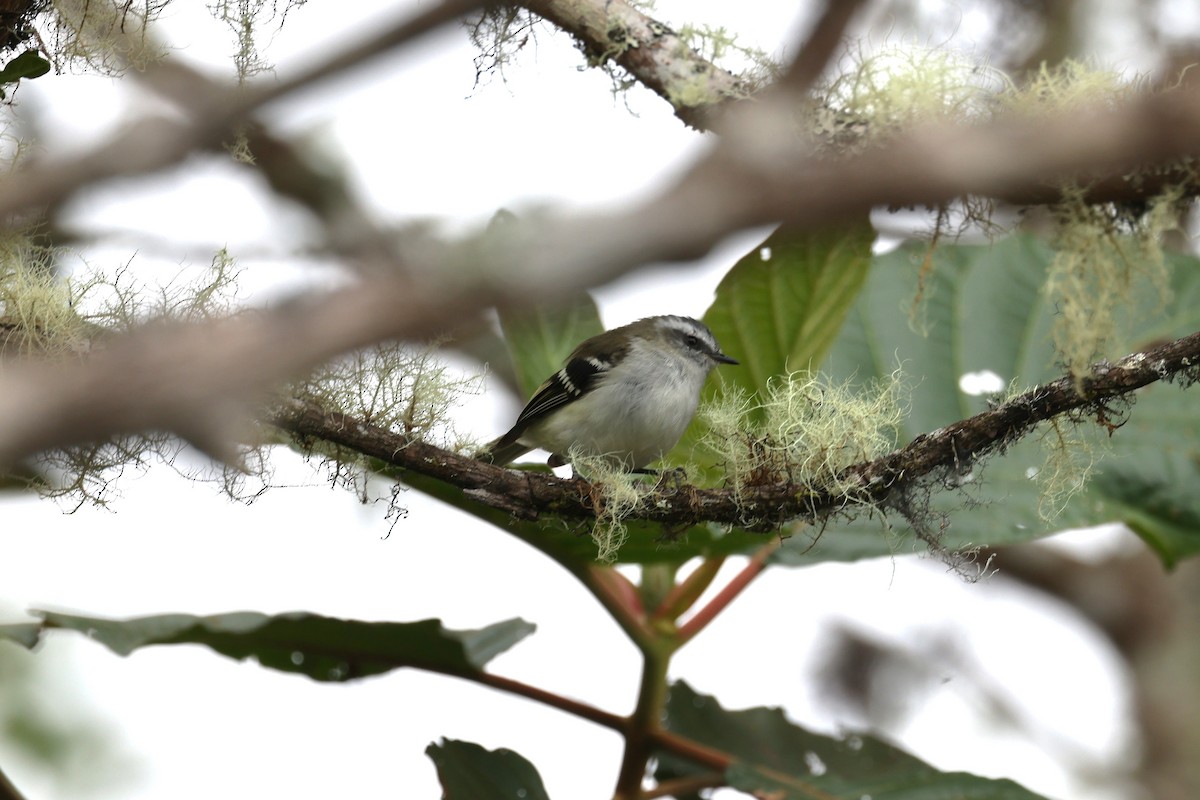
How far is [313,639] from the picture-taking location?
2.09 meters

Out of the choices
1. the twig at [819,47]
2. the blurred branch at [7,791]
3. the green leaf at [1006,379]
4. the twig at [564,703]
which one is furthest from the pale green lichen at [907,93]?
the blurred branch at [7,791]

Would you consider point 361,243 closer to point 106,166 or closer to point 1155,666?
point 106,166

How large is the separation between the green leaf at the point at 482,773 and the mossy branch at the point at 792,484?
0.55 m

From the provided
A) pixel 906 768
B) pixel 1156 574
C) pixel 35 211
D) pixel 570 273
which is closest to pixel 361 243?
pixel 35 211

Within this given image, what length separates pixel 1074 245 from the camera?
1988mm

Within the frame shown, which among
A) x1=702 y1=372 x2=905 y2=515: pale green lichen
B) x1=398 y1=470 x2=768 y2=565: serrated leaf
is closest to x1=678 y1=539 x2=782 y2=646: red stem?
x1=398 y1=470 x2=768 y2=565: serrated leaf

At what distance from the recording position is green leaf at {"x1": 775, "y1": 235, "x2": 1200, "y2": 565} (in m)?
2.45

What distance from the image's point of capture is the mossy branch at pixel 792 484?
1405mm

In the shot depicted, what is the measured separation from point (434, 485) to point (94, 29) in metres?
0.84

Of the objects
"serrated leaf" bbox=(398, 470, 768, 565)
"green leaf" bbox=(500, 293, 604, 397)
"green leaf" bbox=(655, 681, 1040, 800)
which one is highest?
"green leaf" bbox=(500, 293, 604, 397)

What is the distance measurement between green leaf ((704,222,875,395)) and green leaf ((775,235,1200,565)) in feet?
0.81

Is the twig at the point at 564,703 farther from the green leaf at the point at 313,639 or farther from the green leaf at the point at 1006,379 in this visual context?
the green leaf at the point at 1006,379

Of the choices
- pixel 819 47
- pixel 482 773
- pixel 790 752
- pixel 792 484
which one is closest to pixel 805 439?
pixel 792 484

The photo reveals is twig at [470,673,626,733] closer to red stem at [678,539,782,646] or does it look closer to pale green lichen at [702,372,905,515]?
red stem at [678,539,782,646]
